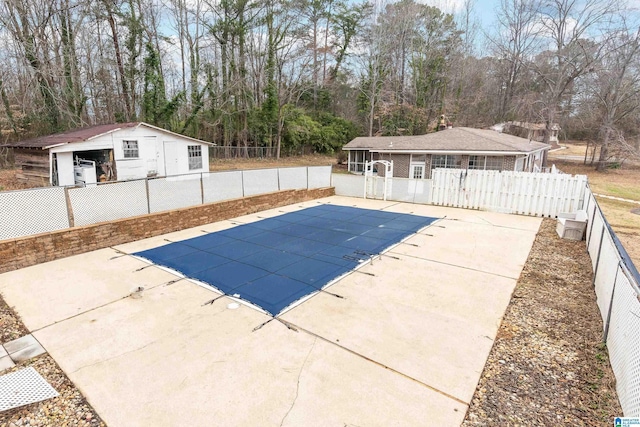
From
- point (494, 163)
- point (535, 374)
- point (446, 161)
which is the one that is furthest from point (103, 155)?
point (494, 163)

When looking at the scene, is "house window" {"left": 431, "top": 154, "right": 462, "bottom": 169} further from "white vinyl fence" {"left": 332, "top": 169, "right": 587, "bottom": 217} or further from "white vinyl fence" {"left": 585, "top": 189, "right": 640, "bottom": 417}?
"white vinyl fence" {"left": 585, "top": 189, "right": 640, "bottom": 417}

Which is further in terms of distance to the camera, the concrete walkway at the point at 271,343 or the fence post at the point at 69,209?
the fence post at the point at 69,209

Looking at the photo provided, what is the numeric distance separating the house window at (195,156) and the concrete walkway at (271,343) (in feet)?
32.6

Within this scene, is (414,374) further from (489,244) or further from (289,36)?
(289,36)

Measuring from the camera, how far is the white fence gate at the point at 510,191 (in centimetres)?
1109

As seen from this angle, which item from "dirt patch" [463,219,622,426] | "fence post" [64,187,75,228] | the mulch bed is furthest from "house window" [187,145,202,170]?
"dirt patch" [463,219,622,426]

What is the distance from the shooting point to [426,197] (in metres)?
13.7

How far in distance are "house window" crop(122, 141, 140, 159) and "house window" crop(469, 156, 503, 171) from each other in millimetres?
15818

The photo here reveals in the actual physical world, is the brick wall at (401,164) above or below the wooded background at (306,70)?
below

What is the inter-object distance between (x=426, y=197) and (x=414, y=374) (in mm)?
10839

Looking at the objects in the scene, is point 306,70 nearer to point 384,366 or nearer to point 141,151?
point 141,151

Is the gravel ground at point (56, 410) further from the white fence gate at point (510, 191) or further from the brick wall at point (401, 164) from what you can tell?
the brick wall at point (401, 164)

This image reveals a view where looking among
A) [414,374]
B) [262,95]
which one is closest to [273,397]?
[414,374]

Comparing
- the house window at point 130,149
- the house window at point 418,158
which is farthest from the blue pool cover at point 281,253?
the house window at point 418,158
